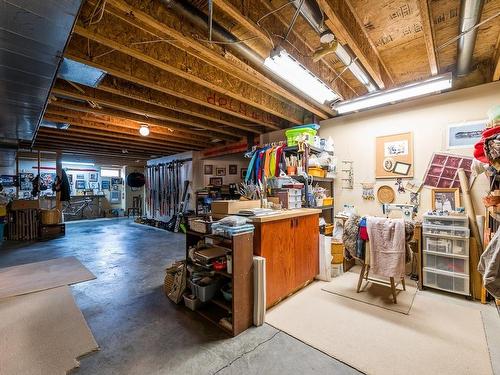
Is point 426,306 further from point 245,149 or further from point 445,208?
point 245,149

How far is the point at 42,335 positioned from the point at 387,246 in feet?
11.3

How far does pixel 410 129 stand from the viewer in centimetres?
341

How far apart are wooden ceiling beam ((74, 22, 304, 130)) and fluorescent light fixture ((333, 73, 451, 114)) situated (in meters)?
1.18

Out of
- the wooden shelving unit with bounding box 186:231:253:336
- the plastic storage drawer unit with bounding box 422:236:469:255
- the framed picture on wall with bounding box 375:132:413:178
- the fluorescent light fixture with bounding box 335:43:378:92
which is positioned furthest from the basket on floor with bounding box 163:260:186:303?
the framed picture on wall with bounding box 375:132:413:178

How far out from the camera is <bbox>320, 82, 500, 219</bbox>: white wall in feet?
9.61

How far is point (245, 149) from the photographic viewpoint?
585 centimetres

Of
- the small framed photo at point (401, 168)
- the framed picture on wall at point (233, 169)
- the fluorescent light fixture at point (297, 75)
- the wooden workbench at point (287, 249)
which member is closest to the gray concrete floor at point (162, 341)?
the wooden workbench at point (287, 249)

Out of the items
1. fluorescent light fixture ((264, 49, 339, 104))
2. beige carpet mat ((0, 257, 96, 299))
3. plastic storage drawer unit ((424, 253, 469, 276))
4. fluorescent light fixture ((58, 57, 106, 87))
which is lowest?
beige carpet mat ((0, 257, 96, 299))

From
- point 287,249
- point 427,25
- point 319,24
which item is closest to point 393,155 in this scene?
point 427,25

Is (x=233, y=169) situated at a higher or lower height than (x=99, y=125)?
lower

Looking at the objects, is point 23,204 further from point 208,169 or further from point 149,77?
point 149,77

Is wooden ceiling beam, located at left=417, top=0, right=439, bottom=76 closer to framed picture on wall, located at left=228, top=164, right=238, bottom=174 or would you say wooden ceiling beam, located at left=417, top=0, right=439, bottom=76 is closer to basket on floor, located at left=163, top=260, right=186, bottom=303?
basket on floor, located at left=163, top=260, right=186, bottom=303

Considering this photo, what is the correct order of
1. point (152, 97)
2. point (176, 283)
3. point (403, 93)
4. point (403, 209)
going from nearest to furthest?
point (176, 283)
point (403, 93)
point (152, 97)
point (403, 209)

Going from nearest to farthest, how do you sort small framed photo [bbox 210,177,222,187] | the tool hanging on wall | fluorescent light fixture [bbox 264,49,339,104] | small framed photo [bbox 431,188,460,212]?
fluorescent light fixture [bbox 264,49,339,104] < small framed photo [bbox 431,188,460,212] < the tool hanging on wall < small framed photo [bbox 210,177,222,187]
